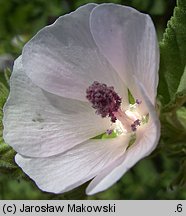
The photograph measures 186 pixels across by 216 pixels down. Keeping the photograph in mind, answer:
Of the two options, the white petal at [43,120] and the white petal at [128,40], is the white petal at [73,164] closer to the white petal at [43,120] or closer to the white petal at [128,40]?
the white petal at [43,120]

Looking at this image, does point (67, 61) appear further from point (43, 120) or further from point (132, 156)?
point (132, 156)

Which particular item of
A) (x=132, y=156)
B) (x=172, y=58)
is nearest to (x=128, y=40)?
(x=172, y=58)

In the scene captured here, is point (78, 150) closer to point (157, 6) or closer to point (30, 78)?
point (30, 78)

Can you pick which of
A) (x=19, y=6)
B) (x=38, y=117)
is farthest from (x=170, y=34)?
(x=19, y=6)

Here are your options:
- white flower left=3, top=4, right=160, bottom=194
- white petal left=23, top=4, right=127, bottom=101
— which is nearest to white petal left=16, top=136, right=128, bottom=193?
white flower left=3, top=4, right=160, bottom=194

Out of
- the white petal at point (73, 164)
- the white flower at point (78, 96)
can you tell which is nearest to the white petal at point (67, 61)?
the white flower at point (78, 96)

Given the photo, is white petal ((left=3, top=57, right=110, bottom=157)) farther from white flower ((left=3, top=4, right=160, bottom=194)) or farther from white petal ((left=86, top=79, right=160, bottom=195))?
white petal ((left=86, top=79, right=160, bottom=195))
